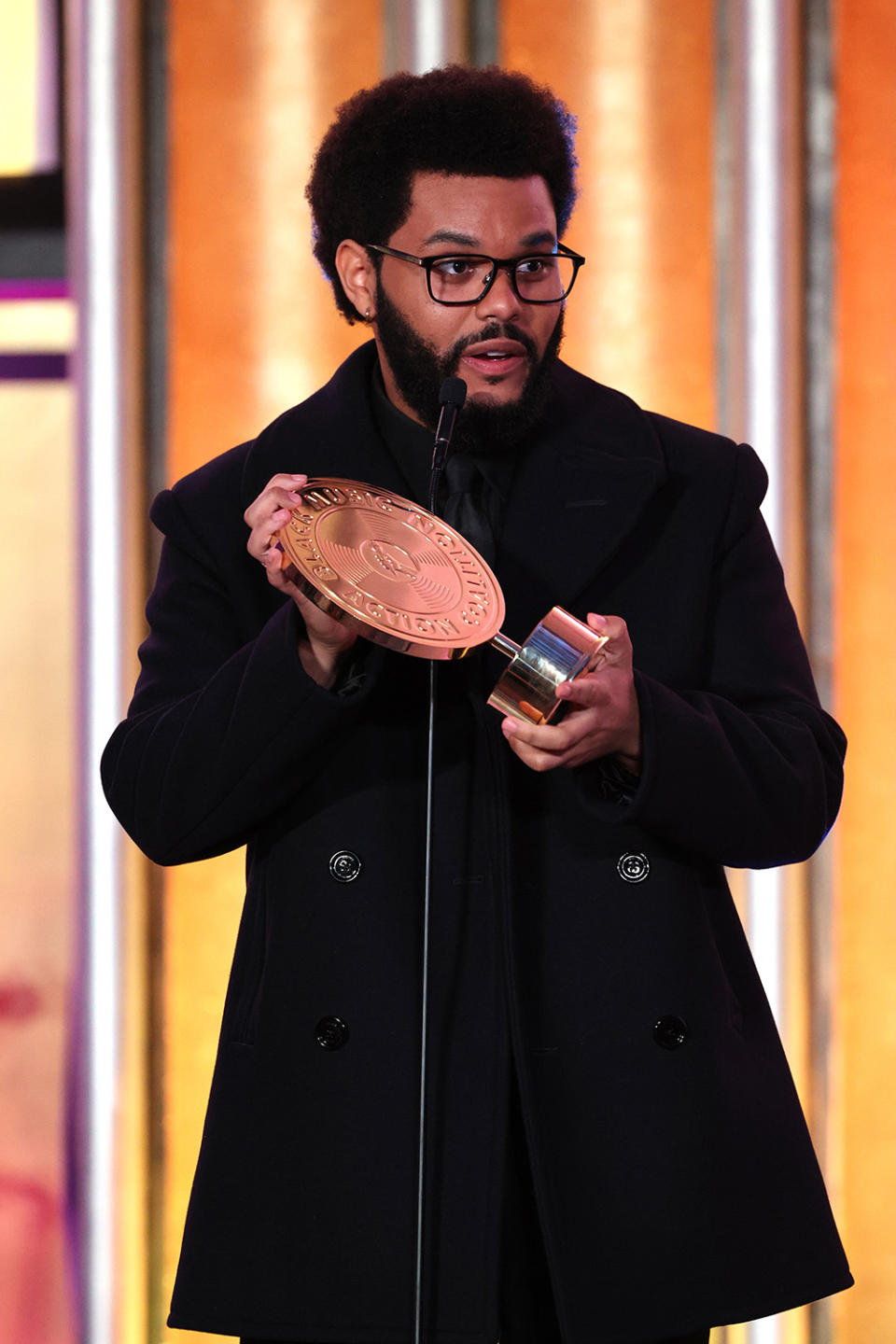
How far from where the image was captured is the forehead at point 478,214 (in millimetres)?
1648

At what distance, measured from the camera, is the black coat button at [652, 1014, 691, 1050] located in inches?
58.7

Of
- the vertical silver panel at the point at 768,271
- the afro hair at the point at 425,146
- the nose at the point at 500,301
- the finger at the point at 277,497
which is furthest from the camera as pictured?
the vertical silver panel at the point at 768,271

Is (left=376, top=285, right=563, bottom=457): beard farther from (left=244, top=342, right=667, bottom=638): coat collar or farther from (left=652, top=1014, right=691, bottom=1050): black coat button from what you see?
(left=652, top=1014, right=691, bottom=1050): black coat button

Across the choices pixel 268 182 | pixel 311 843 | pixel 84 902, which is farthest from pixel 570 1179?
pixel 268 182

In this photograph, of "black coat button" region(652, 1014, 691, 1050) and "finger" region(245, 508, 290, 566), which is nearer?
"finger" region(245, 508, 290, 566)

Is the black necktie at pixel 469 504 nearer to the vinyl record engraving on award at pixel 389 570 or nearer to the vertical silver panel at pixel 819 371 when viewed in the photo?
the vinyl record engraving on award at pixel 389 570

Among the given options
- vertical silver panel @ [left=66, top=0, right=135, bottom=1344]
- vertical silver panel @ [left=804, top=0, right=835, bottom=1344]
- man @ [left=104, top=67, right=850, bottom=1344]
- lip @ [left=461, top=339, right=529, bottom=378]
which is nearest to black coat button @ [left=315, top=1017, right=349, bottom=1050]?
man @ [left=104, top=67, right=850, bottom=1344]

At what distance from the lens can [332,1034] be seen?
4.90 ft

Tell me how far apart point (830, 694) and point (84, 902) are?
1.22 metres

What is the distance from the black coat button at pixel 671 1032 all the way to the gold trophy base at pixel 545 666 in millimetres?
365

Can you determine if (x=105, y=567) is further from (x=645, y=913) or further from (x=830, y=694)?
(x=645, y=913)

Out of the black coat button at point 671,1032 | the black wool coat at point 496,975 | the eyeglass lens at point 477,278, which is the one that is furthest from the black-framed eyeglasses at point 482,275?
the black coat button at point 671,1032

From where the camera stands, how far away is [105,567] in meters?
2.55

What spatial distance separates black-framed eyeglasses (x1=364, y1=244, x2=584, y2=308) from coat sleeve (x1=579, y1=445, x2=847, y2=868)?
282 millimetres
